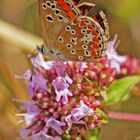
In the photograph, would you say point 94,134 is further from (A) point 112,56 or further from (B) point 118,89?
(A) point 112,56

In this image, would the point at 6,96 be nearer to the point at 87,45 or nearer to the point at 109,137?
the point at 109,137

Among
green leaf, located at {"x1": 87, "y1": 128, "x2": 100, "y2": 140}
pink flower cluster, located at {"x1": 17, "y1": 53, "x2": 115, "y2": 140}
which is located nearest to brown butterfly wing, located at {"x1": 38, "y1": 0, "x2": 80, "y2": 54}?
pink flower cluster, located at {"x1": 17, "y1": 53, "x2": 115, "y2": 140}

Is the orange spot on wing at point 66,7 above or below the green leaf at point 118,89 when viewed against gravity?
above

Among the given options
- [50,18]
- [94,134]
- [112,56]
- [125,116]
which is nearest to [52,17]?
[50,18]

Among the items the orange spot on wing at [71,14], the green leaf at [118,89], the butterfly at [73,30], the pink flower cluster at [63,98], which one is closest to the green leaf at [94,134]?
the pink flower cluster at [63,98]

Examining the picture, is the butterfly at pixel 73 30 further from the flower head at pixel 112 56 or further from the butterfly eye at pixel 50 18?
the flower head at pixel 112 56

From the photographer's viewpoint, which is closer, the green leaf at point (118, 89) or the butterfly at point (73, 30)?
the butterfly at point (73, 30)

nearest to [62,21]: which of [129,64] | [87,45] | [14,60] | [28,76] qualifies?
[87,45]
